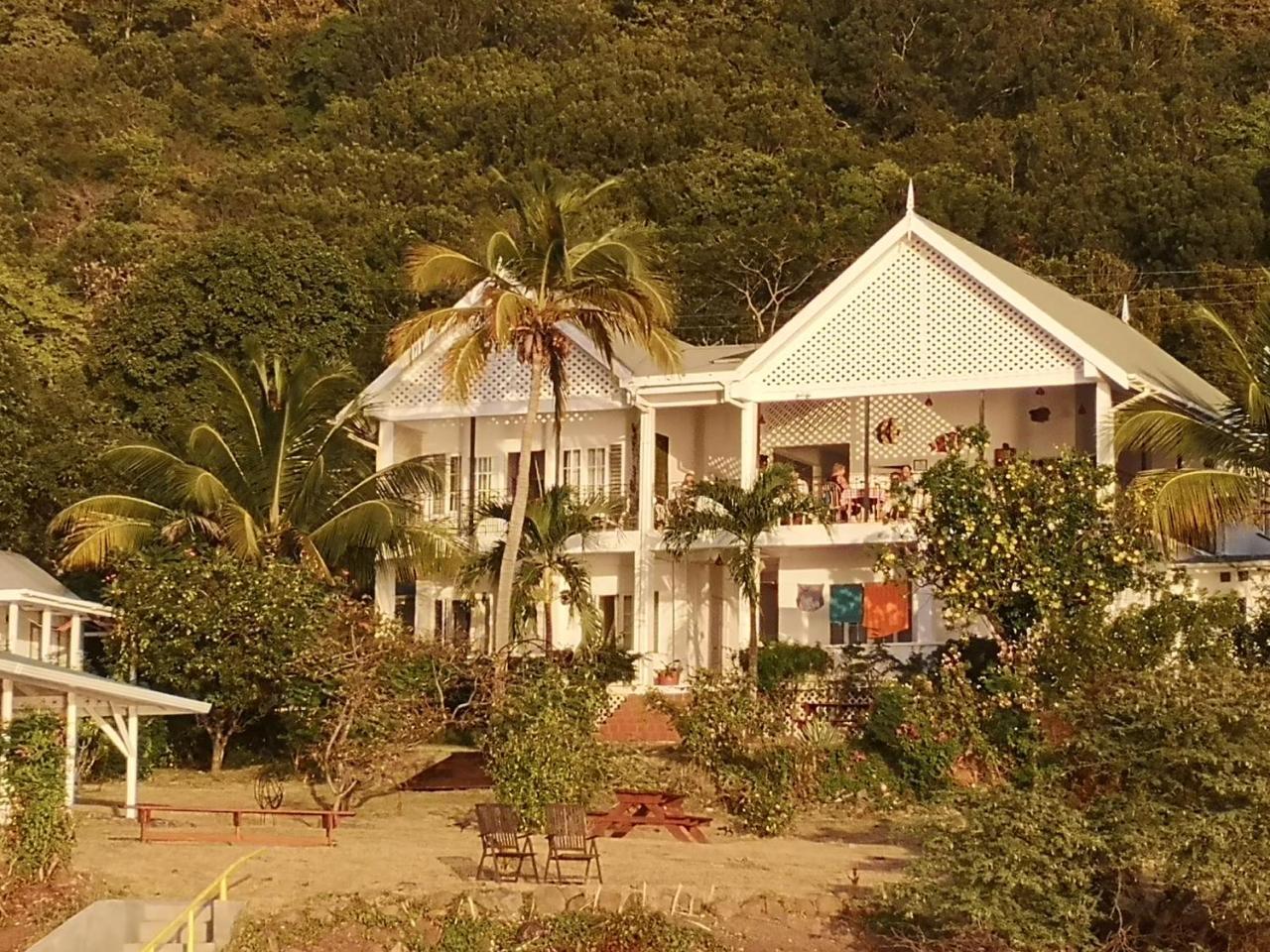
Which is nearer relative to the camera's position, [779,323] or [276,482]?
[276,482]

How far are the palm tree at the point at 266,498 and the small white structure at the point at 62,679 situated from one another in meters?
1.02

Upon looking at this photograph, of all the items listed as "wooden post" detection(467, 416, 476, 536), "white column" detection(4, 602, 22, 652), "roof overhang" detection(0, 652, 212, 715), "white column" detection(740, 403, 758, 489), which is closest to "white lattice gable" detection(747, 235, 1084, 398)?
"white column" detection(740, 403, 758, 489)

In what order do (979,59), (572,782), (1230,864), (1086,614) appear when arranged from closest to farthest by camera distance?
(1230,864) < (572,782) < (1086,614) < (979,59)

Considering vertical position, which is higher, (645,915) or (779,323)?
(779,323)

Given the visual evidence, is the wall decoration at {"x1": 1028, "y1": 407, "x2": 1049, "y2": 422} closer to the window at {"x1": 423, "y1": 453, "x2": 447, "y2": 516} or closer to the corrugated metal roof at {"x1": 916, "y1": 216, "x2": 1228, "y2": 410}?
the corrugated metal roof at {"x1": 916, "y1": 216, "x2": 1228, "y2": 410}

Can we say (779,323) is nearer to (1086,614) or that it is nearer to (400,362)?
(400,362)

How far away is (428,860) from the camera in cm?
2383

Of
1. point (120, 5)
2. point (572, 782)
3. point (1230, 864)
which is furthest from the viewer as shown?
point (120, 5)

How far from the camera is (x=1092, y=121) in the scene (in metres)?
68.6

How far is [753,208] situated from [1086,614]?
114ft

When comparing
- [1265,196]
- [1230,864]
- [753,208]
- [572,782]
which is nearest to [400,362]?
[572,782]

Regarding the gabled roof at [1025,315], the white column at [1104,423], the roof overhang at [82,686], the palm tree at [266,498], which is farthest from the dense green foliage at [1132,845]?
the palm tree at [266,498]

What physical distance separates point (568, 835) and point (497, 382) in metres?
16.2

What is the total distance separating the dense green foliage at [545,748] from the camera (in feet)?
81.6
